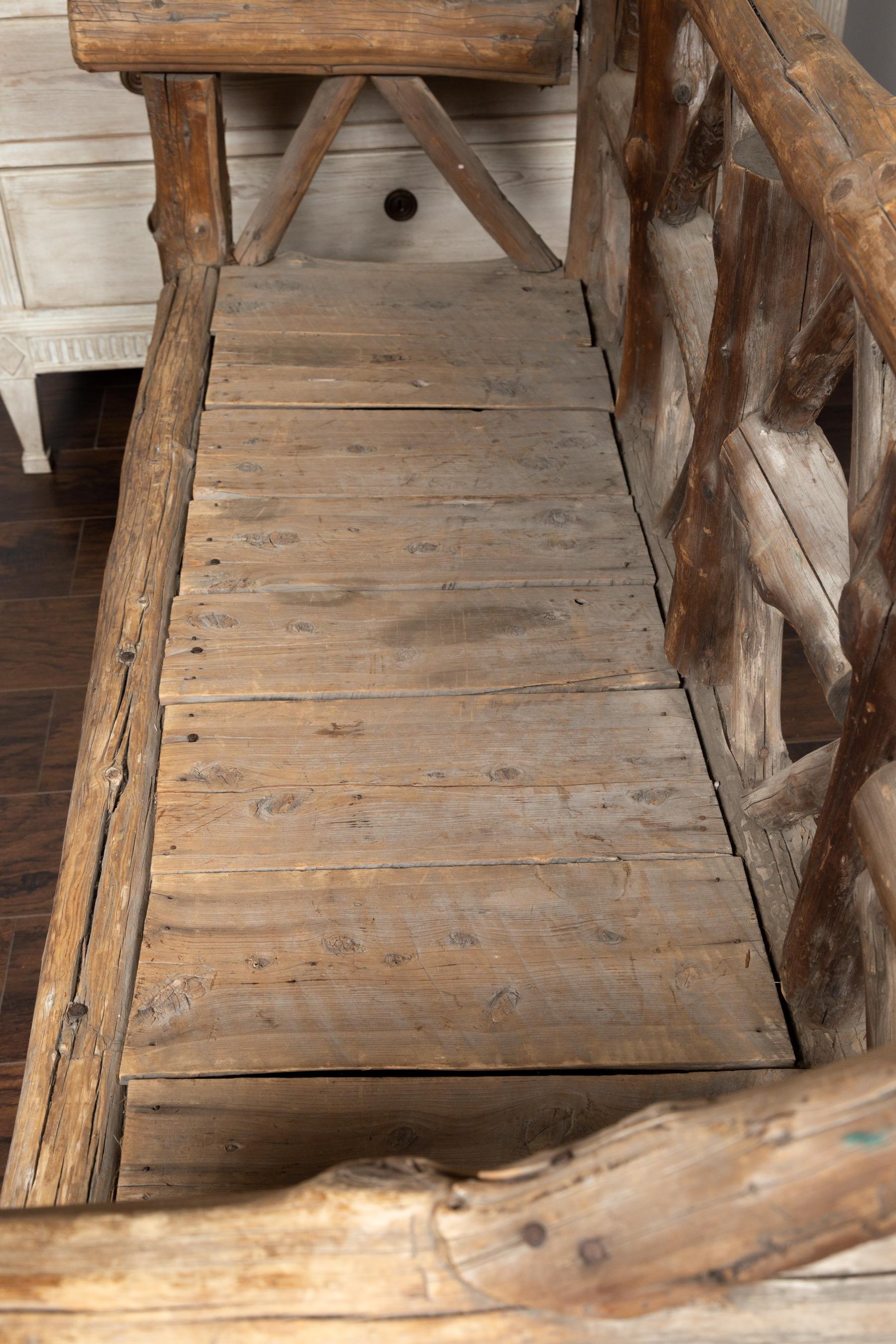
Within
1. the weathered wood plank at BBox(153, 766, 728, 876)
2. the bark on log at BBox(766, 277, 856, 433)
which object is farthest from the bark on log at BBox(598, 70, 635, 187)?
the weathered wood plank at BBox(153, 766, 728, 876)

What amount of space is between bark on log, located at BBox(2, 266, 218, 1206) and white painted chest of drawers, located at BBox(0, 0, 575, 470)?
3.11 ft

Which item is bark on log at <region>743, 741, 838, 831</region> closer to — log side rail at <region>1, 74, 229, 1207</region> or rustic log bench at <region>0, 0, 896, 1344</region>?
rustic log bench at <region>0, 0, 896, 1344</region>

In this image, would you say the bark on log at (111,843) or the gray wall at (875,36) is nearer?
the bark on log at (111,843)

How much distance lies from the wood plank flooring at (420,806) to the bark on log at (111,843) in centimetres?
3

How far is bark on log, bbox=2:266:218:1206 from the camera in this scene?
1.38 metres

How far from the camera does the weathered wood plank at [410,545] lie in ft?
6.92

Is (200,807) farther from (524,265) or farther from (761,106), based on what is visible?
(524,265)

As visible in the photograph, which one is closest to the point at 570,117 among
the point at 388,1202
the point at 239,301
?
the point at 239,301

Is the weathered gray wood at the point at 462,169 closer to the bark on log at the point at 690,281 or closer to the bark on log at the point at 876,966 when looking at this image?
the bark on log at the point at 690,281

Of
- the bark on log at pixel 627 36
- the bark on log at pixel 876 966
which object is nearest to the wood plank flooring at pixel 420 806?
the bark on log at pixel 876 966

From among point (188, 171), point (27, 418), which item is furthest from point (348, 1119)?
point (27, 418)

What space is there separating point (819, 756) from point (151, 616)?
3.50 feet

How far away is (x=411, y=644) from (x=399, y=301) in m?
1.08

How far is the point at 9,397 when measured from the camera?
3.55m
